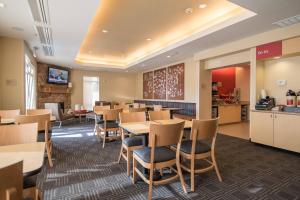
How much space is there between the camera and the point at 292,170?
116 inches

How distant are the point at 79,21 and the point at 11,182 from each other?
3.56 metres

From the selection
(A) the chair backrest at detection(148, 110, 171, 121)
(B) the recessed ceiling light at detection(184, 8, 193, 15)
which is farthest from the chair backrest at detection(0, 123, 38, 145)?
(B) the recessed ceiling light at detection(184, 8, 193, 15)

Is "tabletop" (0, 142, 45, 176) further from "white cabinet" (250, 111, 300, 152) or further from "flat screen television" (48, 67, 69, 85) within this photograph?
"flat screen television" (48, 67, 69, 85)

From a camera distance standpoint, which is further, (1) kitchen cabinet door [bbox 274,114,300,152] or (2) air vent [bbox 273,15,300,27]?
(1) kitchen cabinet door [bbox 274,114,300,152]

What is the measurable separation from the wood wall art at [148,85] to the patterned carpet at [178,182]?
5846 mm

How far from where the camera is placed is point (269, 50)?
4180 mm

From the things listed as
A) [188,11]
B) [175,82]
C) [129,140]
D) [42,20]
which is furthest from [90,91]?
[129,140]

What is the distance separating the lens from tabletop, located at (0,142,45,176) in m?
1.24

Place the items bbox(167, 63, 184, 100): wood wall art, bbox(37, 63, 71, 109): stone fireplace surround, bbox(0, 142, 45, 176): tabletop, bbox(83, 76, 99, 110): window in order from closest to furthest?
bbox(0, 142, 45, 176): tabletop
bbox(167, 63, 184, 100): wood wall art
bbox(37, 63, 71, 109): stone fireplace surround
bbox(83, 76, 99, 110): window

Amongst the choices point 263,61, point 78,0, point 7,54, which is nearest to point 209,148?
point 78,0

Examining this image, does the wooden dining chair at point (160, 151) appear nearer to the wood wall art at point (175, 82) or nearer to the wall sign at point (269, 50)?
the wall sign at point (269, 50)

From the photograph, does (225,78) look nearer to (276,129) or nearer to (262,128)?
(262,128)

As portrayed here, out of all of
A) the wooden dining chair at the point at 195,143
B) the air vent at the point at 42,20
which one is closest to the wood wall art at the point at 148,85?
the air vent at the point at 42,20

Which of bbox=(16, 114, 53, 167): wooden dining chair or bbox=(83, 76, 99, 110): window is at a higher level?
bbox=(83, 76, 99, 110): window
